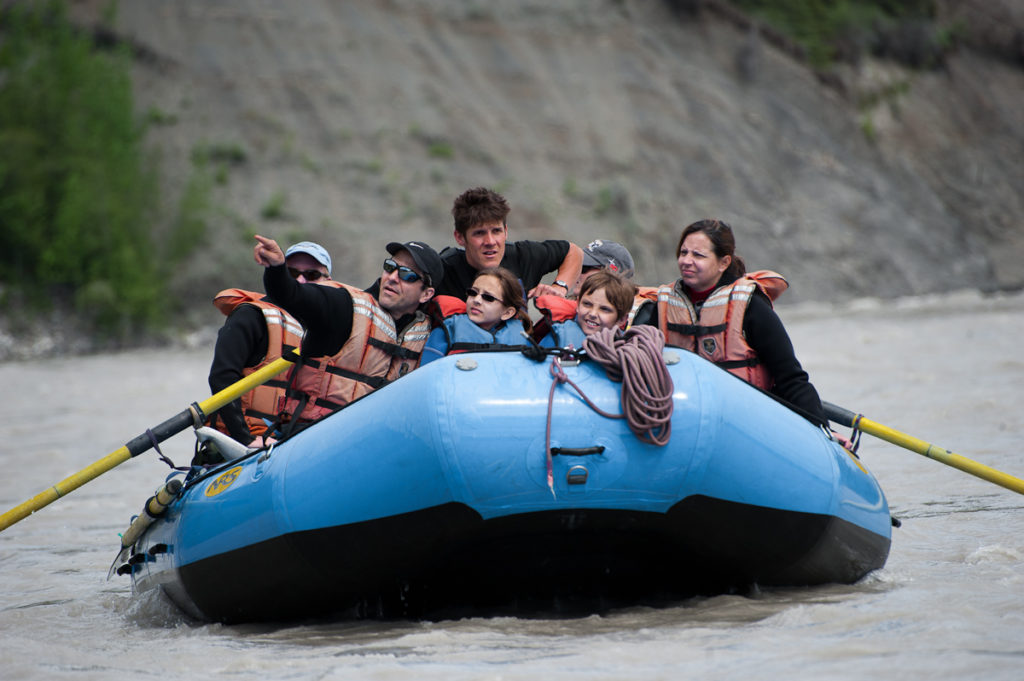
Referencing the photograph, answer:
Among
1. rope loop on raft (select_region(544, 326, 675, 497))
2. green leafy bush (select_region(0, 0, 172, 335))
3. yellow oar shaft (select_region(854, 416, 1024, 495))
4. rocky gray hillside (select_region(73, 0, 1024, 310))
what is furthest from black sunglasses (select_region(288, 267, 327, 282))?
rocky gray hillside (select_region(73, 0, 1024, 310))

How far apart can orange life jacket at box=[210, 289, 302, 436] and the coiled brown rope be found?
5.68 feet

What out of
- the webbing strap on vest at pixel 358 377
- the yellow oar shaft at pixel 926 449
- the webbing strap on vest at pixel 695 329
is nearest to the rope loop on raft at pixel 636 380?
the webbing strap on vest at pixel 695 329

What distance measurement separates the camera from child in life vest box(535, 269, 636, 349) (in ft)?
12.5

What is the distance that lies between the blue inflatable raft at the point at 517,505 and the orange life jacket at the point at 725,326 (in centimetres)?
39

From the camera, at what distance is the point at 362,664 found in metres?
3.23

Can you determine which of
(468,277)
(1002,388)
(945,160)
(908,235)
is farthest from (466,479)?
(945,160)

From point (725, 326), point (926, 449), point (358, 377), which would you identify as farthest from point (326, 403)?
point (926, 449)

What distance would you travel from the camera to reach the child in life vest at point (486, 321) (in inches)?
152

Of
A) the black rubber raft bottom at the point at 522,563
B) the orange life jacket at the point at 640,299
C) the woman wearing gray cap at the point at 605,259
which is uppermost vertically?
the woman wearing gray cap at the point at 605,259

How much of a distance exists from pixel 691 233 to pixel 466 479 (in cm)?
143

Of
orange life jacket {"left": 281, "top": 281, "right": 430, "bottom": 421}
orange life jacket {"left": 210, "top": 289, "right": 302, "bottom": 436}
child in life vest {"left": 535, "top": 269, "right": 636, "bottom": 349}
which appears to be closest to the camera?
child in life vest {"left": 535, "top": 269, "right": 636, "bottom": 349}

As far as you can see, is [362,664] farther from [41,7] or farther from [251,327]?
[41,7]

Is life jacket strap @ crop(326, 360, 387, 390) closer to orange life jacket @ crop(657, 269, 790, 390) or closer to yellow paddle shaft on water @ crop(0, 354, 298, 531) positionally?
yellow paddle shaft on water @ crop(0, 354, 298, 531)

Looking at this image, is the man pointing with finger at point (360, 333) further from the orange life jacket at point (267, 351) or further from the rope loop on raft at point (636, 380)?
the rope loop on raft at point (636, 380)
